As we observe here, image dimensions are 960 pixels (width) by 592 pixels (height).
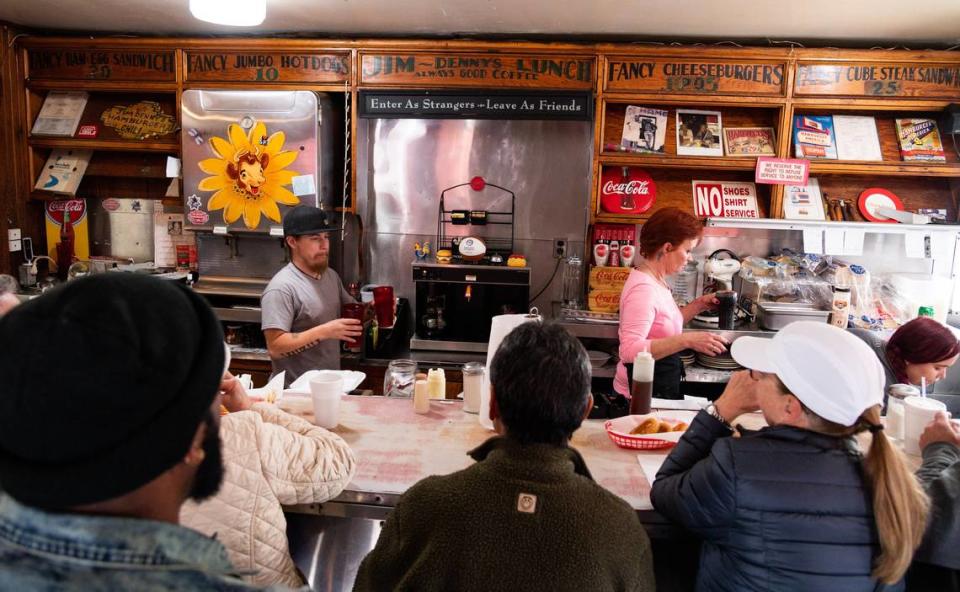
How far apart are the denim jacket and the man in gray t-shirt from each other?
8.00 feet

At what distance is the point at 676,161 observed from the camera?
4.62 metres

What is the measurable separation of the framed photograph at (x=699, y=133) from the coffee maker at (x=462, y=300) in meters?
1.52

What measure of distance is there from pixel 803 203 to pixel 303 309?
3.62 meters

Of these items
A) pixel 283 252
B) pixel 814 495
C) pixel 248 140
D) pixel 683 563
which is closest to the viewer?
pixel 814 495

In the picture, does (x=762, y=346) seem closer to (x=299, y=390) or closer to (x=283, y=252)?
(x=299, y=390)

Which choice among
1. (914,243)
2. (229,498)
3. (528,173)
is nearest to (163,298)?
(229,498)

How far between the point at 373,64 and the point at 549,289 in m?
2.08

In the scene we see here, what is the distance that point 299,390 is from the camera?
2.74 m

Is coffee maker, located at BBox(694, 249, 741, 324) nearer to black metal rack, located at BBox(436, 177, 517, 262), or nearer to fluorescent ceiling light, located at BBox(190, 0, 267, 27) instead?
black metal rack, located at BBox(436, 177, 517, 262)

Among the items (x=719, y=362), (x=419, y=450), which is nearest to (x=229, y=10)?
(x=419, y=450)

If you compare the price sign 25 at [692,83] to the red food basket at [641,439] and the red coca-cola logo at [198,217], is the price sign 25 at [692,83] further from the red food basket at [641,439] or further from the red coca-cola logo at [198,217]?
the red coca-cola logo at [198,217]

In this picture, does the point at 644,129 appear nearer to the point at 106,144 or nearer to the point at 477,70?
the point at 477,70

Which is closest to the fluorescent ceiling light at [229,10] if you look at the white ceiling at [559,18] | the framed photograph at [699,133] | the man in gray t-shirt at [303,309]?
the man in gray t-shirt at [303,309]

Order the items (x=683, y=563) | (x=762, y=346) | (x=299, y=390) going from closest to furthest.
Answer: (x=762, y=346) < (x=683, y=563) < (x=299, y=390)
